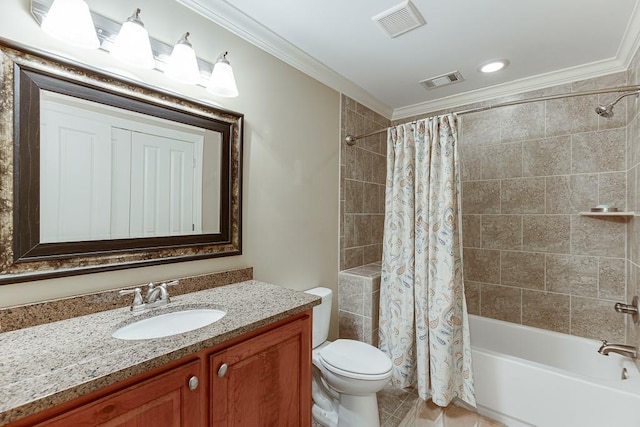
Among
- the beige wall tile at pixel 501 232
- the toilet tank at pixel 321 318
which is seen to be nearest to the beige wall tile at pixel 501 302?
the beige wall tile at pixel 501 232

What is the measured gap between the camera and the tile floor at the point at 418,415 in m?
1.80

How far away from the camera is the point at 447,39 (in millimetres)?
1783

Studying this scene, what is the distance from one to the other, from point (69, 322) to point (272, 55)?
5.55 feet

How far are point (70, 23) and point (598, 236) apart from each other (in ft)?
10.3

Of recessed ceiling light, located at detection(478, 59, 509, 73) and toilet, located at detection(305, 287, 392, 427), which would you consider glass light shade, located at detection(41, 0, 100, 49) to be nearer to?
toilet, located at detection(305, 287, 392, 427)

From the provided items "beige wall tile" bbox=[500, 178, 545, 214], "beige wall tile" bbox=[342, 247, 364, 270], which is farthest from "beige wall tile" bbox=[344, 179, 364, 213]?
"beige wall tile" bbox=[500, 178, 545, 214]

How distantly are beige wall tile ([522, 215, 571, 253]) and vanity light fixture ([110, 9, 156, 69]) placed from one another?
8.97 feet

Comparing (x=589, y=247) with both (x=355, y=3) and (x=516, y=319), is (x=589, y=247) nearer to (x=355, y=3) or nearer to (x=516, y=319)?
(x=516, y=319)

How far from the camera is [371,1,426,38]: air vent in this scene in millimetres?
1520

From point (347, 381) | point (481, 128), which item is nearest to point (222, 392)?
point (347, 381)

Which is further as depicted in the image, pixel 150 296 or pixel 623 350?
pixel 623 350

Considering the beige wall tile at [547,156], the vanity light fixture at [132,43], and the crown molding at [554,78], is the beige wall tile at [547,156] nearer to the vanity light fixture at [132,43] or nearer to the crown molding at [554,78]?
the crown molding at [554,78]

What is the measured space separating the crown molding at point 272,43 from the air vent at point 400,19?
557 millimetres

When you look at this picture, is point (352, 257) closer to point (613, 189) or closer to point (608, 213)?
point (608, 213)
